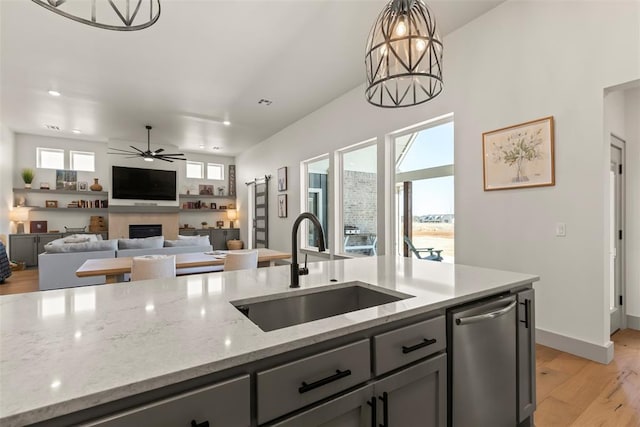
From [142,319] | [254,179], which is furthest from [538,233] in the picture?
[254,179]

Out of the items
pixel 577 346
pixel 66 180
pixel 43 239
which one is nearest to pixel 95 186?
pixel 66 180

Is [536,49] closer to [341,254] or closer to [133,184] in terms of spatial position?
[341,254]

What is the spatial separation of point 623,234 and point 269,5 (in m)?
4.23

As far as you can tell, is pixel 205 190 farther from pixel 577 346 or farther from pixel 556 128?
pixel 577 346

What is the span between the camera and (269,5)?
2.85m

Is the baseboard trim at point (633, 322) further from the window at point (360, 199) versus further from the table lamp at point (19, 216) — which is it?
the table lamp at point (19, 216)

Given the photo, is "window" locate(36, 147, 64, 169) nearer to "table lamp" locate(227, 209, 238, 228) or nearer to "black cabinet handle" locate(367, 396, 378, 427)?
"table lamp" locate(227, 209, 238, 228)

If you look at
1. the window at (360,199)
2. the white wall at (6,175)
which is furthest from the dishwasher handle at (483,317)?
the white wall at (6,175)

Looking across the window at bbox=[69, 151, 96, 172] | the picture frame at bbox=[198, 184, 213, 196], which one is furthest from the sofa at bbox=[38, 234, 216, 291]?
the picture frame at bbox=[198, 184, 213, 196]

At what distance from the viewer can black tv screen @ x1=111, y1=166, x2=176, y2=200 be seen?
301 inches

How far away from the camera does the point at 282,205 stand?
670 centimetres

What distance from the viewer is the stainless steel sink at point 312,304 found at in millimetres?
1322

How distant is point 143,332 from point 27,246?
335 inches

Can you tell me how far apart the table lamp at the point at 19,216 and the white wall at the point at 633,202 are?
1064cm
